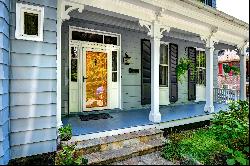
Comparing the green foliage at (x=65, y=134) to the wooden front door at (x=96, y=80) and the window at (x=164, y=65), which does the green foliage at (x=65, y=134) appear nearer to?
the wooden front door at (x=96, y=80)

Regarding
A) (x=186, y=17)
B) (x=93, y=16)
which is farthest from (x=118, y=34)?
(x=186, y=17)

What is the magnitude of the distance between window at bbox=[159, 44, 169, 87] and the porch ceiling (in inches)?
76.7

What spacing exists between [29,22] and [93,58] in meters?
3.31

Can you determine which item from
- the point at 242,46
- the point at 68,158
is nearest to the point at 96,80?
the point at 68,158

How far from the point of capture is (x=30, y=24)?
12.6ft

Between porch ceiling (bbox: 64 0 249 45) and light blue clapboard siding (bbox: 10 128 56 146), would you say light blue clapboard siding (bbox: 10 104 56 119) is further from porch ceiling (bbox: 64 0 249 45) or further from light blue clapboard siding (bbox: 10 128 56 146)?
porch ceiling (bbox: 64 0 249 45)

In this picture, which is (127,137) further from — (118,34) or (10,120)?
(118,34)

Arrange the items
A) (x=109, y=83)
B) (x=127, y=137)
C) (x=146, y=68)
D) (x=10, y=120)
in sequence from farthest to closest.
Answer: (x=146, y=68), (x=109, y=83), (x=127, y=137), (x=10, y=120)

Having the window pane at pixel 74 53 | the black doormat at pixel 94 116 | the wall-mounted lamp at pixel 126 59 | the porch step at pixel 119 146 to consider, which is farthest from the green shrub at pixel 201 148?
the window pane at pixel 74 53

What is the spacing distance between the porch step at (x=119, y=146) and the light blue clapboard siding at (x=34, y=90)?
643 millimetres

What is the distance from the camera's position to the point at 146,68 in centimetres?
817

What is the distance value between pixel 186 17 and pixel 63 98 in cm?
435

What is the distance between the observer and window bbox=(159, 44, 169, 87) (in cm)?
895

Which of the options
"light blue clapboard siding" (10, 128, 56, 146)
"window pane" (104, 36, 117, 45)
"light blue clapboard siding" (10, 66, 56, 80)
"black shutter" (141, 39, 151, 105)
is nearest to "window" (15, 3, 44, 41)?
"light blue clapboard siding" (10, 66, 56, 80)
